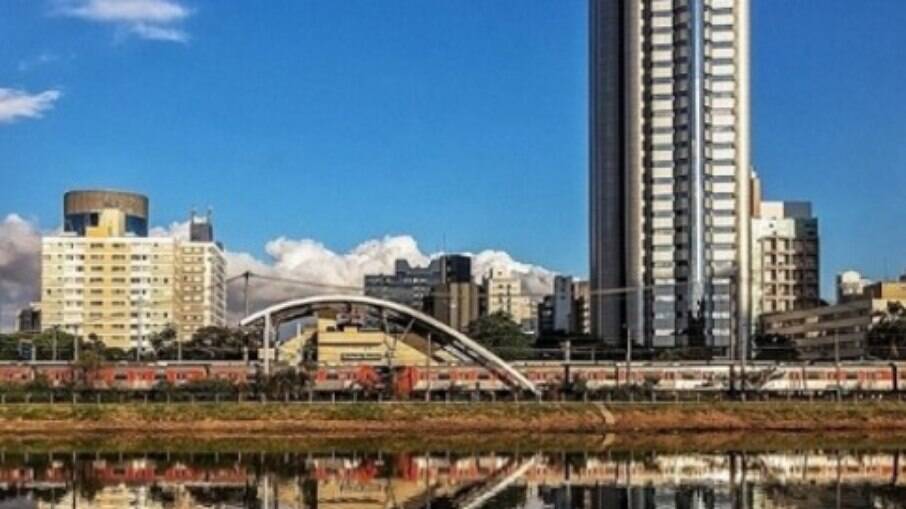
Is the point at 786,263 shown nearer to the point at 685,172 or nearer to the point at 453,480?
the point at 685,172

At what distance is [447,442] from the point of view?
2803 inches

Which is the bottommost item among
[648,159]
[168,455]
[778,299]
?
[168,455]

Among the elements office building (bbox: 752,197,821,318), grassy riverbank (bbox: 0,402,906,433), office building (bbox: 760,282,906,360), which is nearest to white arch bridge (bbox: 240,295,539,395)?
grassy riverbank (bbox: 0,402,906,433)

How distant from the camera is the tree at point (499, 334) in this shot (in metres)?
156

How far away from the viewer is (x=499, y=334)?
159 meters

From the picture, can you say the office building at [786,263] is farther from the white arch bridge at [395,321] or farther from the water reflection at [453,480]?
the water reflection at [453,480]

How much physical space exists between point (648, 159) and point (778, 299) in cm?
4481

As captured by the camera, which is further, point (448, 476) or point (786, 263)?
point (786, 263)

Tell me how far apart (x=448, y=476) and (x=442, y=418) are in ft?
98.8

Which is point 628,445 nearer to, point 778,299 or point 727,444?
point 727,444

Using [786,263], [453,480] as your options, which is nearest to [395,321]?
[453,480]

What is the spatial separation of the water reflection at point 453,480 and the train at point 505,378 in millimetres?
39341

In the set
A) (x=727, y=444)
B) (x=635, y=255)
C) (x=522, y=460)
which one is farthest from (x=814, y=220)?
(x=522, y=460)

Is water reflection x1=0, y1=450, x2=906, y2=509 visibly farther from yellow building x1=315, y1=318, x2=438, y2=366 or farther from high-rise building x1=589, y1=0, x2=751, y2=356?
high-rise building x1=589, y1=0, x2=751, y2=356
